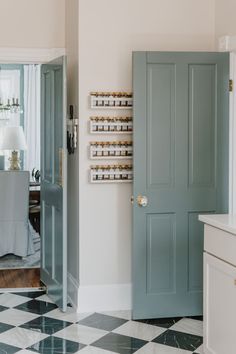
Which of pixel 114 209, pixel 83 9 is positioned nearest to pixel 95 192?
pixel 114 209

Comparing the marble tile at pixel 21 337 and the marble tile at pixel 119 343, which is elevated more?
the marble tile at pixel 21 337

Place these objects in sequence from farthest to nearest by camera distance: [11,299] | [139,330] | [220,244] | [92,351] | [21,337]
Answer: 1. [11,299]
2. [139,330]
3. [21,337]
4. [92,351]
5. [220,244]

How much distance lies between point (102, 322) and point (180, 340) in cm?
67

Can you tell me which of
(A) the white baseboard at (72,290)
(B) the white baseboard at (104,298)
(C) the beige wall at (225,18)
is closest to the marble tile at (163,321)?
(B) the white baseboard at (104,298)

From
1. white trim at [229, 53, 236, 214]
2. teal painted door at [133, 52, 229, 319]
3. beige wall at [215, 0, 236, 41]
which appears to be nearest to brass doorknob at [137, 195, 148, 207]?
teal painted door at [133, 52, 229, 319]

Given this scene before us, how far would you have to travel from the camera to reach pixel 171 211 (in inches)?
179

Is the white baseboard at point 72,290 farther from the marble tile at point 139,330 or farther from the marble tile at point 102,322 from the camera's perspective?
the marble tile at point 139,330

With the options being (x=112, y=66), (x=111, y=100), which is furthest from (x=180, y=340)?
(x=112, y=66)

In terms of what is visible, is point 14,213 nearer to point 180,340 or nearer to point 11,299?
point 11,299

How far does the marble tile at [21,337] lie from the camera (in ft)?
13.3

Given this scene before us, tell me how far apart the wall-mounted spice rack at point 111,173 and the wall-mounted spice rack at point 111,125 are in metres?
0.27

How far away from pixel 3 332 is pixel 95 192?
126 centimetres

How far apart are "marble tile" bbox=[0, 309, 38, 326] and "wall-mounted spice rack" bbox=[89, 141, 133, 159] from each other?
1329mm

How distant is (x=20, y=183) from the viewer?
675 cm
